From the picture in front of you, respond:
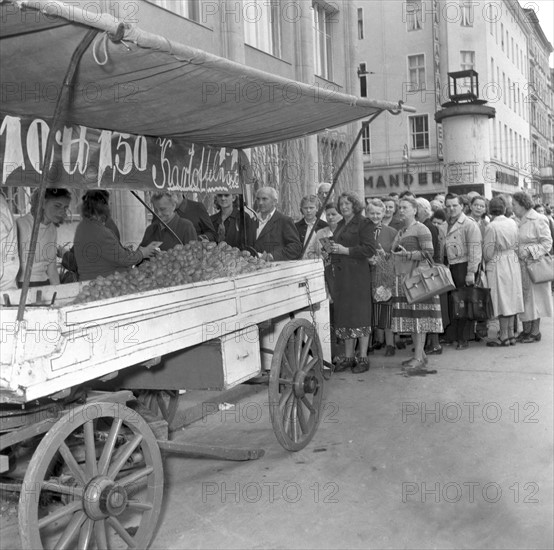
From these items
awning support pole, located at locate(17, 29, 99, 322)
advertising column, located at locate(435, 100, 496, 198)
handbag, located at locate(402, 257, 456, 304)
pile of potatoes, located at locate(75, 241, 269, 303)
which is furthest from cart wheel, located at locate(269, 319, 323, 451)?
advertising column, located at locate(435, 100, 496, 198)

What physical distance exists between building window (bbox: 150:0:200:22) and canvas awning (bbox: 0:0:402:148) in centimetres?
635

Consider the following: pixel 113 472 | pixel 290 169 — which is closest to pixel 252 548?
pixel 113 472

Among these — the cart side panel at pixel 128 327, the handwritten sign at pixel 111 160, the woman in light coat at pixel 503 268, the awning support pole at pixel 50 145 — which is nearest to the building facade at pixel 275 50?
the handwritten sign at pixel 111 160

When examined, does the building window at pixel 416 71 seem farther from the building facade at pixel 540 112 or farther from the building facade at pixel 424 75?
the building facade at pixel 540 112

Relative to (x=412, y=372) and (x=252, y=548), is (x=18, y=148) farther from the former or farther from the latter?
(x=412, y=372)

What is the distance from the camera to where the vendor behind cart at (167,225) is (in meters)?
6.95

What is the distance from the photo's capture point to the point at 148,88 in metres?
4.41

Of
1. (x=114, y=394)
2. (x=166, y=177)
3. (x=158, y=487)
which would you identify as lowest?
(x=158, y=487)

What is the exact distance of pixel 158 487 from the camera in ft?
12.3

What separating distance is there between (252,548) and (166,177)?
130 inches

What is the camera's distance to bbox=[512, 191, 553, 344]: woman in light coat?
9.66 m

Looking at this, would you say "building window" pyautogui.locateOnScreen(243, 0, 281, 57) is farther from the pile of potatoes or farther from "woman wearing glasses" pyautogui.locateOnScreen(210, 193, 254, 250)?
the pile of potatoes

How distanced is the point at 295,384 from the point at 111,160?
86.1 inches

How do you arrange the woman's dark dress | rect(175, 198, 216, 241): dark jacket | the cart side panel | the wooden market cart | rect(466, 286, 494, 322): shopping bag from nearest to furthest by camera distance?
the cart side panel → the wooden market cart → rect(175, 198, 216, 241): dark jacket → the woman's dark dress → rect(466, 286, 494, 322): shopping bag
